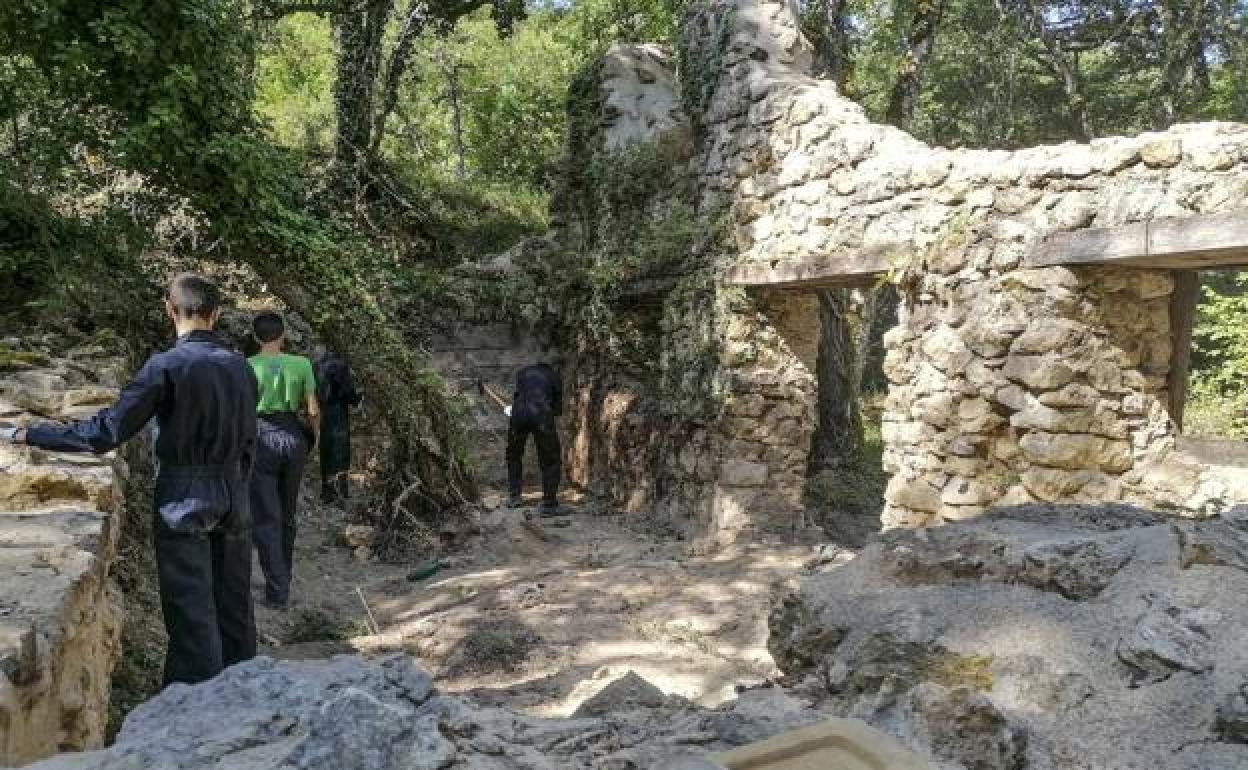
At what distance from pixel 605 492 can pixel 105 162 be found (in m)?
5.03

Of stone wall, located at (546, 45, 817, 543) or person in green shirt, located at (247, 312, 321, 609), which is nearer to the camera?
person in green shirt, located at (247, 312, 321, 609)

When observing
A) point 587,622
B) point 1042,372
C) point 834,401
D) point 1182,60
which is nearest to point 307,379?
point 587,622

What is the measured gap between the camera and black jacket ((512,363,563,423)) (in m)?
8.13

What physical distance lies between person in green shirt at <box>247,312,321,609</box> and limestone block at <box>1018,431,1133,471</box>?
406cm

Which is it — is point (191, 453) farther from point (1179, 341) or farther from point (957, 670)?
point (1179, 341)

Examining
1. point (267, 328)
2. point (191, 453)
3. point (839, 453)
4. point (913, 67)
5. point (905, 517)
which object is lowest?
point (839, 453)

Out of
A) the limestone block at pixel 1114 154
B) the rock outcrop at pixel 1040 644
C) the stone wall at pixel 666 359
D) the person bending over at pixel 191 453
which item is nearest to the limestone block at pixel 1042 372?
the limestone block at pixel 1114 154

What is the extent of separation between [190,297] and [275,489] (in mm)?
2446

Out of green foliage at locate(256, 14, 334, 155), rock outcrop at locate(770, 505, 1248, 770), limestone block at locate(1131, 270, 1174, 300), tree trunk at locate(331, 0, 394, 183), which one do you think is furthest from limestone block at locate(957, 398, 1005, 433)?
green foliage at locate(256, 14, 334, 155)

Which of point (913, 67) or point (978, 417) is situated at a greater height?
point (913, 67)

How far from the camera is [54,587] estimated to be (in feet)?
7.33

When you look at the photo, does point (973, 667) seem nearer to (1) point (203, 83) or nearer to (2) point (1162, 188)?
(2) point (1162, 188)

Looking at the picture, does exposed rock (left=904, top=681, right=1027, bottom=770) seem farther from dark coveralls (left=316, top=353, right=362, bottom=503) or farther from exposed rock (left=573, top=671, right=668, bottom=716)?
dark coveralls (left=316, top=353, right=362, bottom=503)

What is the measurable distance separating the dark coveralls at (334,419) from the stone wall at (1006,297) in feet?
11.7
